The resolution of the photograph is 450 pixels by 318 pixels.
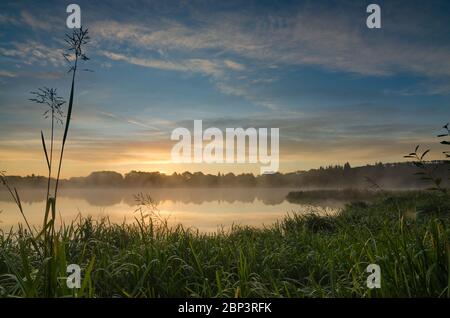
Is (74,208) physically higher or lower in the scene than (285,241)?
higher

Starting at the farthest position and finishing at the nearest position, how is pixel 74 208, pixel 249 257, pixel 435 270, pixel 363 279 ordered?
pixel 74 208
pixel 249 257
pixel 363 279
pixel 435 270

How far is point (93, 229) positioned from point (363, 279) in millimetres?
6347

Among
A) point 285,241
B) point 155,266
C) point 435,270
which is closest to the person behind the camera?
point 435,270
